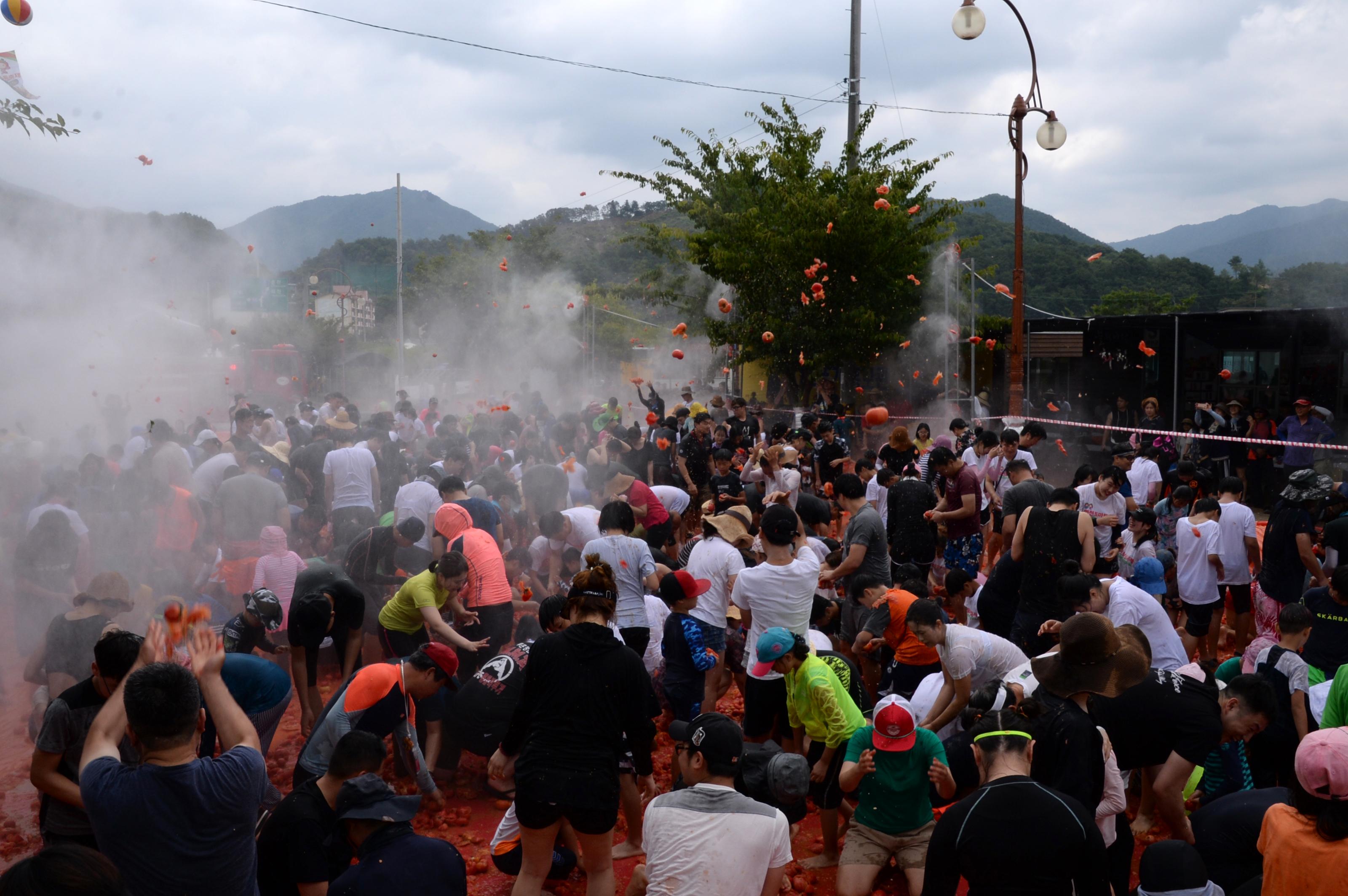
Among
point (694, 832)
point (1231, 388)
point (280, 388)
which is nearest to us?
point (694, 832)

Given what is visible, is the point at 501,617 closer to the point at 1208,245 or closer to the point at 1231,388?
the point at 1231,388

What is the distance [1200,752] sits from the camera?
425cm

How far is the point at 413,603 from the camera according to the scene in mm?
5863

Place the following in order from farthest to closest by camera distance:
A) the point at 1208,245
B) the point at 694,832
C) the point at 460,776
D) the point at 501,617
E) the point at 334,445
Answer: the point at 1208,245
the point at 334,445
the point at 501,617
the point at 460,776
the point at 694,832

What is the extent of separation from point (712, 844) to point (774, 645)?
5.15 ft

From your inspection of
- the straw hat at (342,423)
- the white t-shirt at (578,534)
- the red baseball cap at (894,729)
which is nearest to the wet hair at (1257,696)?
the red baseball cap at (894,729)

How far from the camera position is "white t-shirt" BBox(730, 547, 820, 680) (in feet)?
17.7

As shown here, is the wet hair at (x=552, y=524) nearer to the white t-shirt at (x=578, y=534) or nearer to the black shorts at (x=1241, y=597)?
the white t-shirt at (x=578, y=534)

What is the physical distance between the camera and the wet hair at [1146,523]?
764cm

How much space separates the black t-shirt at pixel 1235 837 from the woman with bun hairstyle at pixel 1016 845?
1.06m

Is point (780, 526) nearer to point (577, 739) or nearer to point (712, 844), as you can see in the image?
point (577, 739)

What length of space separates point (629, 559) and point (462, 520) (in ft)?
5.80

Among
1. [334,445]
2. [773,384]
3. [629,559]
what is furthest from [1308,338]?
[334,445]

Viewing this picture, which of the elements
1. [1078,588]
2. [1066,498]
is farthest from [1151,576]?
[1078,588]
